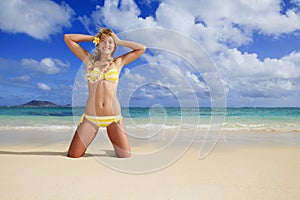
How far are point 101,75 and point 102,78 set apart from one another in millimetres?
60

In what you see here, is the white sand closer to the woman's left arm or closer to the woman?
the woman

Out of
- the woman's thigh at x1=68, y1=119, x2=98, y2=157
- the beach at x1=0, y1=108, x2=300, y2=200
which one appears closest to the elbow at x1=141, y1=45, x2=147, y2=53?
the woman's thigh at x1=68, y1=119, x2=98, y2=157

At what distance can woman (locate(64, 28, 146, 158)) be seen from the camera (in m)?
4.98

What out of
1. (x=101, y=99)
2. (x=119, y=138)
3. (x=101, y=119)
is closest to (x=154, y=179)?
(x=119, y=138)

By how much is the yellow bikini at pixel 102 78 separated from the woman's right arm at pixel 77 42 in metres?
0.42

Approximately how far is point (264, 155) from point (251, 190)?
96.3 inches

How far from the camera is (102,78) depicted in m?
5.00

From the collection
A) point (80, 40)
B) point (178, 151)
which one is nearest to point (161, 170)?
point (178, 151)

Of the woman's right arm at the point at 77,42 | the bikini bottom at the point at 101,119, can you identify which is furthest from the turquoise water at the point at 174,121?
the woman's right arm at the point at 77,42

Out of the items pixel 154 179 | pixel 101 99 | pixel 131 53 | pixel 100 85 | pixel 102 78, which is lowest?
pixel 154 179

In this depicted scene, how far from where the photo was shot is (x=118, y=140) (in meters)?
5.21

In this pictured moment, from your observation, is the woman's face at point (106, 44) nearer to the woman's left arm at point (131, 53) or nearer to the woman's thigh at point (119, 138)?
the woman's left arm at point (131, 53)

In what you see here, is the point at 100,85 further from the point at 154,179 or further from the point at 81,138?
the point at 154,179

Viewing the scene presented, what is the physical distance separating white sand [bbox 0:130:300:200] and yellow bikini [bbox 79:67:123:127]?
0.69 meters
